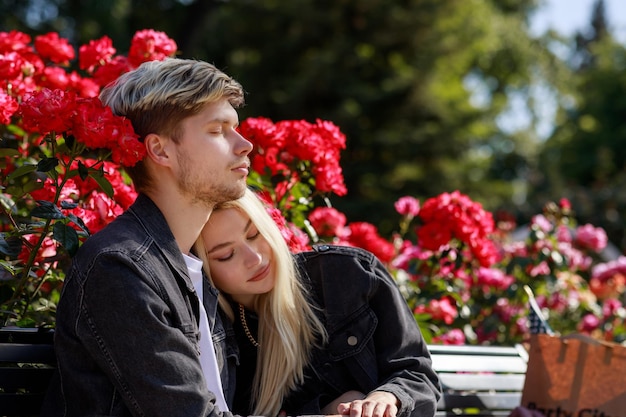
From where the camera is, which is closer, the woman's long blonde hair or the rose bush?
the rose bush

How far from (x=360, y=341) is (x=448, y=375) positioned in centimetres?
78

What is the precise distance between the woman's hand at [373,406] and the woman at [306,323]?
57mm

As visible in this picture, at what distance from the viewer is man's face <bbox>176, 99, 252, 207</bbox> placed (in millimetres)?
2297

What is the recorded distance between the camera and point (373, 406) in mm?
2330

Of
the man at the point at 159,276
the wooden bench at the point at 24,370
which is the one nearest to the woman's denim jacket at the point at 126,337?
the man at the point at 159,276

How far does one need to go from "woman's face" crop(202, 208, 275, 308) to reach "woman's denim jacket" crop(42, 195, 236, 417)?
1.08ft

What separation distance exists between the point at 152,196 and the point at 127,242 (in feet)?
0.80

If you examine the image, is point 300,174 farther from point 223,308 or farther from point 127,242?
point 127,242

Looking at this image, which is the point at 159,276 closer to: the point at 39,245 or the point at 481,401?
the point at 39,245

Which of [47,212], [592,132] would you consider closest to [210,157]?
[47,212]

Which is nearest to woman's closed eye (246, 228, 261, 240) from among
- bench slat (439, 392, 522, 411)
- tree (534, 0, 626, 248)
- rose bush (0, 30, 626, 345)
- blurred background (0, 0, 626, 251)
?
rose bush (0, 30, 626, 345)

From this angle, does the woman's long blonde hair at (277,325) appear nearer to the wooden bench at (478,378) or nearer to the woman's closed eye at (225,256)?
the woman's closed eye at (225,256)

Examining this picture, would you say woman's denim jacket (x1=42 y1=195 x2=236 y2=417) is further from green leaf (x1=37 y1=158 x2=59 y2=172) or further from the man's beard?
green leaf (x1=37 y1=158 x2=59 y2=172)

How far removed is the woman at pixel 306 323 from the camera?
254cm
